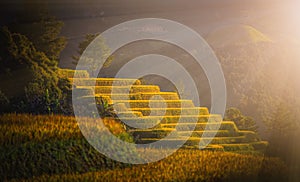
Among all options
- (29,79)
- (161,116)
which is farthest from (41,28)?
(161,116)

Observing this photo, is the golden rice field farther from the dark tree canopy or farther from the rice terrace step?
the dark tree canopy

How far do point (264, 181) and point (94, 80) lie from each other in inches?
134

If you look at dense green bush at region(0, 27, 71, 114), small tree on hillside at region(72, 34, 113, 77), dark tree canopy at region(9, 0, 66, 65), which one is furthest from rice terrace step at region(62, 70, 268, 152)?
dark tree canopy at region(9, 0, 66, 65)

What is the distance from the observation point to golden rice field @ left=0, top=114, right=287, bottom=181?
7977 mm

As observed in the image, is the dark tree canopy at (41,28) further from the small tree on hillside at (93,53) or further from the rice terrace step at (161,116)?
the rice terrace step at (161,116)

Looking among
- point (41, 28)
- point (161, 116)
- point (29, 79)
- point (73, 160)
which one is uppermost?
point (41, 28)

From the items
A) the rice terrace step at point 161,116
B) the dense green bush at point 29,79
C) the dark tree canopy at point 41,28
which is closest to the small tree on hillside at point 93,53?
the rice terrace step at point 161,116

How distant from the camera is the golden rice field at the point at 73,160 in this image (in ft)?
26.2

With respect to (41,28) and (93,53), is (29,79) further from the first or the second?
(93,53)

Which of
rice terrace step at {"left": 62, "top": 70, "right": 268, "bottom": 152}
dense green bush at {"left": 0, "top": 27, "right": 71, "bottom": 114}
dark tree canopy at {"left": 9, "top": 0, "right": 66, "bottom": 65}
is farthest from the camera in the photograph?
rice terrace step at {"left": 62, "top": 70, "right": 268, "bottom": 152}

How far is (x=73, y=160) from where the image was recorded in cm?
830

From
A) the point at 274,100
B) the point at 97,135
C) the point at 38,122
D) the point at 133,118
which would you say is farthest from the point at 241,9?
the point at 38,122

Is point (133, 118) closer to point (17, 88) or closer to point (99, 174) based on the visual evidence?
point (99, 174)

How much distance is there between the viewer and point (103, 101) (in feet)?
28.9
